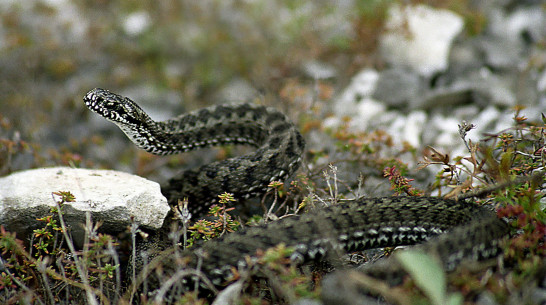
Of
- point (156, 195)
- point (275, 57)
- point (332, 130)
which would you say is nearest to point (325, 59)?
point (275, 57)

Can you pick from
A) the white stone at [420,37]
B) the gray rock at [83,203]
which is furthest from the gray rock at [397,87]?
the gray rock at [83,203]

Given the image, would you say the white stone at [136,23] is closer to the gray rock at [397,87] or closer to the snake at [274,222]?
the snake at [274,222]

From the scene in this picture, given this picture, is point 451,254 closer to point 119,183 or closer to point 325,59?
point 119,183

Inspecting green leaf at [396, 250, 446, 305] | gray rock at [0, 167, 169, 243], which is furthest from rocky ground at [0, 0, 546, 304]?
green leaf at [396, 250, 446, 305]

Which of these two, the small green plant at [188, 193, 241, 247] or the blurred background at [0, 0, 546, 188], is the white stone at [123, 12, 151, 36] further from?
the small green plant at [188, 193, 241, 247]

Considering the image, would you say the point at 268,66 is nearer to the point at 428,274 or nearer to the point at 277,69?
the point at 277,69
